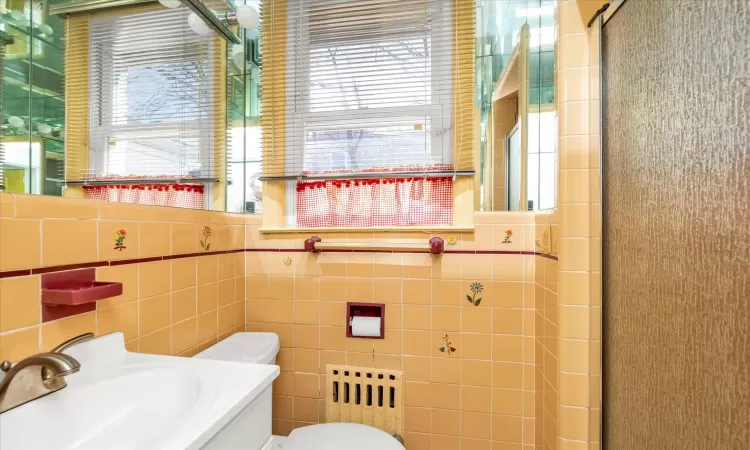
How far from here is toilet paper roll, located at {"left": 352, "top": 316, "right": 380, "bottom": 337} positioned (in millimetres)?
1508

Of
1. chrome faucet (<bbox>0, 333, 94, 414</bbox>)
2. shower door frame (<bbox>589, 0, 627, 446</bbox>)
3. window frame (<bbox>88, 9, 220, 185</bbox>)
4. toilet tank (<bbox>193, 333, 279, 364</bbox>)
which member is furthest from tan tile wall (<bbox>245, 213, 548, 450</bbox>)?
chrome faucet (<bbox>0, 333, 94, 414</bbox>)

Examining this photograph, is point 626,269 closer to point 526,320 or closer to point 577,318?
point 577,318

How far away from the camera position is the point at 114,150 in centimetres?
116

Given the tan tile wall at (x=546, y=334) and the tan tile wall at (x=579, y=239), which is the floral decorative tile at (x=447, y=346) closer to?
the tan tile wall at (x=546, y=334)

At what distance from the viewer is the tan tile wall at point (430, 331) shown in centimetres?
147

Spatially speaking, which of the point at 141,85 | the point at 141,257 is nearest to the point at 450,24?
the point at 141,85

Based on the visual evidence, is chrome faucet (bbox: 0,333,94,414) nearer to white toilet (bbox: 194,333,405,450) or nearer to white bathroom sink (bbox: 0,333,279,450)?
white bathroom sink (bbox: 0,333,279,450)

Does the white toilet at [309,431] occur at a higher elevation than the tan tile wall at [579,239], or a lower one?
lower

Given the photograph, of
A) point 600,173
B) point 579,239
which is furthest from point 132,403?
point 600,173

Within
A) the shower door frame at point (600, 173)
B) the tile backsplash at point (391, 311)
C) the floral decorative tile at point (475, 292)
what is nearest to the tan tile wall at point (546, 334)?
the tile backsplash at point (391, 311)

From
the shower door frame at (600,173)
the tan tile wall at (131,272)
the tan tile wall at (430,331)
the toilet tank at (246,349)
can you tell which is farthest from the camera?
the tan tile wall at (430,331)

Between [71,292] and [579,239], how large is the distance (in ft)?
4.76

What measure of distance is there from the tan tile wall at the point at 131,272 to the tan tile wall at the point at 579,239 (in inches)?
54.2

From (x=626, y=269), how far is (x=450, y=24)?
1.26 metres
